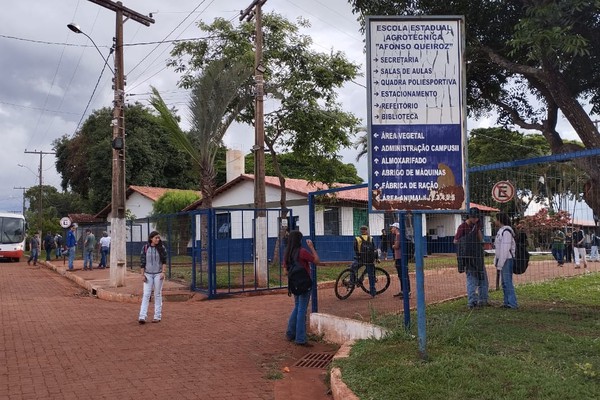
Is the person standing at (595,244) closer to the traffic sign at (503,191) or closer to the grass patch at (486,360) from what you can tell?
the grass patch at (486,360)

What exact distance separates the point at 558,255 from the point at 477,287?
6.41 ft

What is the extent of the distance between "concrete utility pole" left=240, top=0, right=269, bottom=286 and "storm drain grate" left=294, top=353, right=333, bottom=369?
6.35m

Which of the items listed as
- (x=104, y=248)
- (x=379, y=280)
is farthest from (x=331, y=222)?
(x=104, y=248)

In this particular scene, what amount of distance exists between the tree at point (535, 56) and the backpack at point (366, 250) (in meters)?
3.48

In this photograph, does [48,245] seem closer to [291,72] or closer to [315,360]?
[291,72]

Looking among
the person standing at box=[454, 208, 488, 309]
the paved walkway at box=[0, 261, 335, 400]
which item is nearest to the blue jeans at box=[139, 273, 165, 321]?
the paved walkway at box=[0, 261, 335, 400]

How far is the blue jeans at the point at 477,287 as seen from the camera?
341 inches

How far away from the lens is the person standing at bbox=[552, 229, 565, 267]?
683 centimetres

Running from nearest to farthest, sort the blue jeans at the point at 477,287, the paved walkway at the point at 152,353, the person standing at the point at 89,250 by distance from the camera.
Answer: the paved walkway at the point at 152,353, the blue jeans at the point at 477,287, the person standing at the point at 89,250

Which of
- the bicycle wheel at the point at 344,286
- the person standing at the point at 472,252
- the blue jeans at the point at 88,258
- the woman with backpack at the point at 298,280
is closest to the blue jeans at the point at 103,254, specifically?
the blue jeans at the point at 88,258

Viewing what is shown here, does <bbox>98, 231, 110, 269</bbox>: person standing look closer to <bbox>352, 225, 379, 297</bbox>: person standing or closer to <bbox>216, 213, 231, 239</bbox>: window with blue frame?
<bbox>216, 213, 231, 239</bbox>: window with blue frame

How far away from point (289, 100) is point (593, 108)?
9.87 meters

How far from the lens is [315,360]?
7.12 metres

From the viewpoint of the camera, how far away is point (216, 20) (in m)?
18.3
